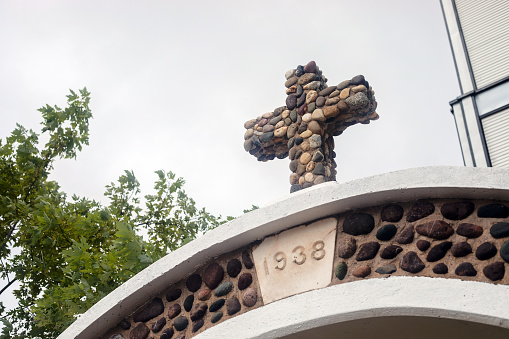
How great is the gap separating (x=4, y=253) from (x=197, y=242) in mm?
6234

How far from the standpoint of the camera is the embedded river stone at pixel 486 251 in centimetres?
280

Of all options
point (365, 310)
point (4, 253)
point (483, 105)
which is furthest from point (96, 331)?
point (4, 253)

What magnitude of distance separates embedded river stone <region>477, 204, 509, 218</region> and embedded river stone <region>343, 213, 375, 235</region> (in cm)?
57

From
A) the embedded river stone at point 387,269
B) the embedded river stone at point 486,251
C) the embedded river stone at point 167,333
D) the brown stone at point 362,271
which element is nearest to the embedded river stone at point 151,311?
the embedded river stone at point 167,333

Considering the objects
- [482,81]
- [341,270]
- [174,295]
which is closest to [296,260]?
[341,270]

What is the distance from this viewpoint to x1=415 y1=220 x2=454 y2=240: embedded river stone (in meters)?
2.97

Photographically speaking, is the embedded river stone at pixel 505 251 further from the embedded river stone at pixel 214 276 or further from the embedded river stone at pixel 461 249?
the embedded river stone at pixel 214 276

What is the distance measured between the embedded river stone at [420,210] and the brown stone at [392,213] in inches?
1.9

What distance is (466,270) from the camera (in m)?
2.81

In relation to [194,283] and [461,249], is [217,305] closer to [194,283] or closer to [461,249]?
[194,283]

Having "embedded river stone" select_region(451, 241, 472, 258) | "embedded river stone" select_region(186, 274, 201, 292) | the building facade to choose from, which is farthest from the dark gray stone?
the building facade

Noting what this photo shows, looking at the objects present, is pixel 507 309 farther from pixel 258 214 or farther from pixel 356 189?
pixel 258 214

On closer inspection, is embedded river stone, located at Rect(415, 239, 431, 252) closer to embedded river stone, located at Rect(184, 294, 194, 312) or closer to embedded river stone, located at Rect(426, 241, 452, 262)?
embedded river stone, located at Rect(426, 241, 452, 262)

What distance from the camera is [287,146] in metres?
5.21
